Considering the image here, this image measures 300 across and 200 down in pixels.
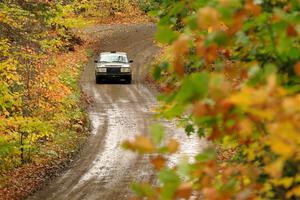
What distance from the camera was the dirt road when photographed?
43.0 ft

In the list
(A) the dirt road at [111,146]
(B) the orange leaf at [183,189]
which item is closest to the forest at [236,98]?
(B) the orange leaf at [183,189]

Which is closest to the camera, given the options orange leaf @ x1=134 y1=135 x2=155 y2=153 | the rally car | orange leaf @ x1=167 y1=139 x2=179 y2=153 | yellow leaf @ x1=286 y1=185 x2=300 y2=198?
yellow leaf @ x1=286 y1=185 x2=300 y2=198

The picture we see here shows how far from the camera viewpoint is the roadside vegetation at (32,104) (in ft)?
37.7

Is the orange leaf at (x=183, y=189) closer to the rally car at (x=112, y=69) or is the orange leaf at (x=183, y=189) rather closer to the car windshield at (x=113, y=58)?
the rally car at (x=112, y=69)

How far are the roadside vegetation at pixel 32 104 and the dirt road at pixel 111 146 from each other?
0.60 meters

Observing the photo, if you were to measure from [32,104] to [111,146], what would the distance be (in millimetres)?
3034

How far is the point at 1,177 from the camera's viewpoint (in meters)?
13.5

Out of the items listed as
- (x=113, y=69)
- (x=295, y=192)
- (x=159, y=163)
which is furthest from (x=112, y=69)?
(x=295, y=192)

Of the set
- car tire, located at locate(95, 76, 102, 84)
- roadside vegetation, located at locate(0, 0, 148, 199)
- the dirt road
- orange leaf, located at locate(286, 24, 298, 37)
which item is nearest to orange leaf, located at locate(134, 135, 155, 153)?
orange leaf, located at locate(286, 24, 298, 37)

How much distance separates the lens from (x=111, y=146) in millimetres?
17547

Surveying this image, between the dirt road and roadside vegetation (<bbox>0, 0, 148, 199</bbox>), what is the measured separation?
604 mm

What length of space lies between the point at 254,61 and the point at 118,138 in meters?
15.0

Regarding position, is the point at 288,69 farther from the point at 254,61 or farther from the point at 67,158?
the point at 67,158

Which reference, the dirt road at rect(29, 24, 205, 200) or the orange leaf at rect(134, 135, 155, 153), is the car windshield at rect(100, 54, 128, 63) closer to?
the dirt road at rect(29, 24, 205, 200)
